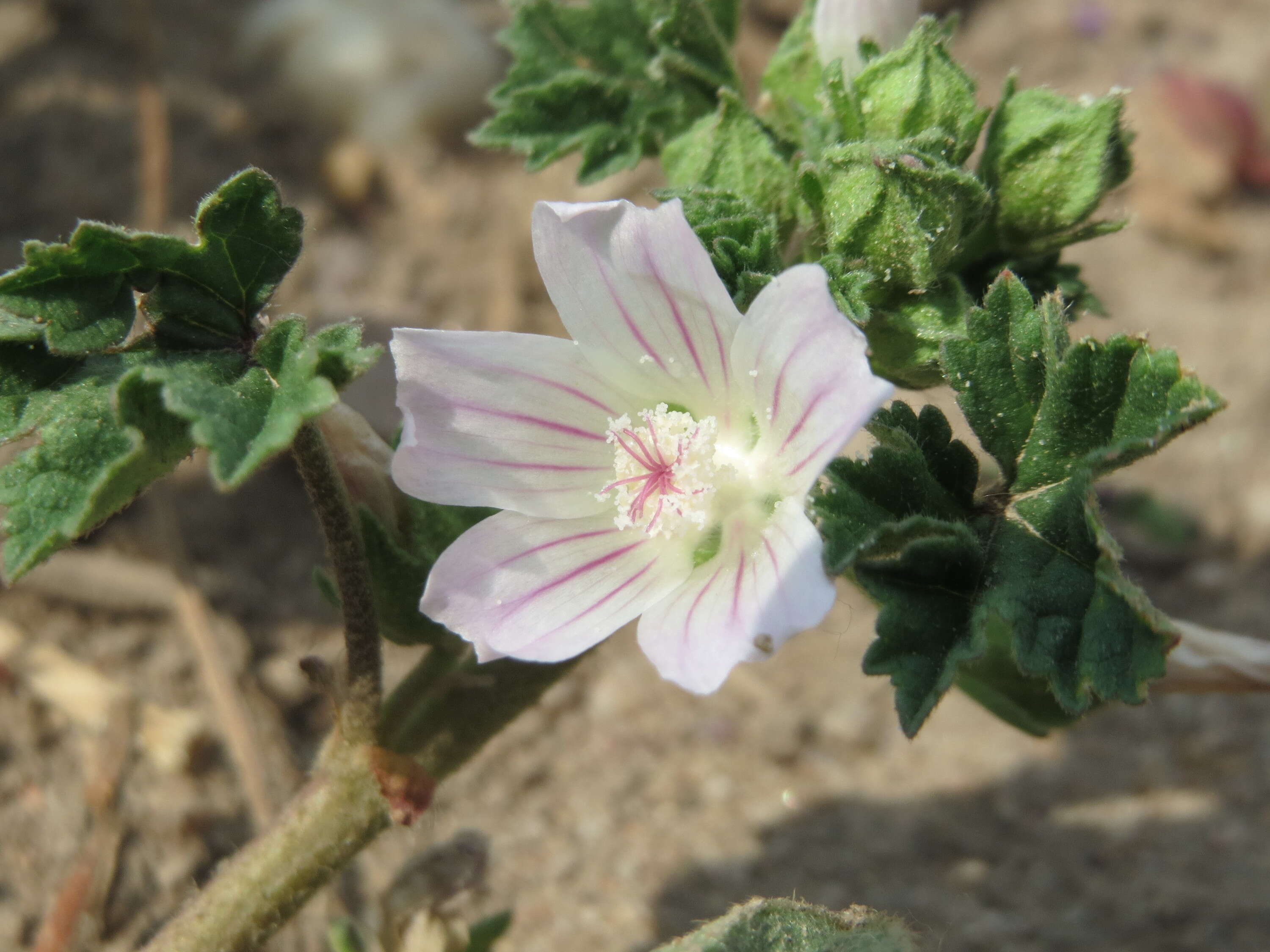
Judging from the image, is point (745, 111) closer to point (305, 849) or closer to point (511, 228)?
point (305, 849)

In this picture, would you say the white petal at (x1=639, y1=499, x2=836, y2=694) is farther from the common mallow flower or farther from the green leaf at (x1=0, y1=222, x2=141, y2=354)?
the green leaf at (x1=0, y1=222, x2=141, y2=354)

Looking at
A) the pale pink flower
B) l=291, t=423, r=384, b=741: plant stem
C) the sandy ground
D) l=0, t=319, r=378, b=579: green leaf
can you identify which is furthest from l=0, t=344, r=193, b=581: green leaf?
the pale pink flower

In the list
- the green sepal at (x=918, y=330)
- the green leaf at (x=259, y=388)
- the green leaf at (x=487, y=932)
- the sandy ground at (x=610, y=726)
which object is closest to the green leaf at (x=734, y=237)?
the green sepal at (x=918, y=330)

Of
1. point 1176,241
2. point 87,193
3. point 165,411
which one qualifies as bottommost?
point 1176,241

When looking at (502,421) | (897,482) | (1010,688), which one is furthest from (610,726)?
(897,482)

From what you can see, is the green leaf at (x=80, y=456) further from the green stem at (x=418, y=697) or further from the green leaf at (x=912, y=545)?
the green leaf at (x=912, y=545)

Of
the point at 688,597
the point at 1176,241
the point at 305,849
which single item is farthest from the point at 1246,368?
the point at 305,849

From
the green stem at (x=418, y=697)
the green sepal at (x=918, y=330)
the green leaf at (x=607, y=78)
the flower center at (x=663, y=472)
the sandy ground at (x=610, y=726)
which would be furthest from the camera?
the sandy ground at (x=610, y=726)

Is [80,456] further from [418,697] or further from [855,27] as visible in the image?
[855,27]
